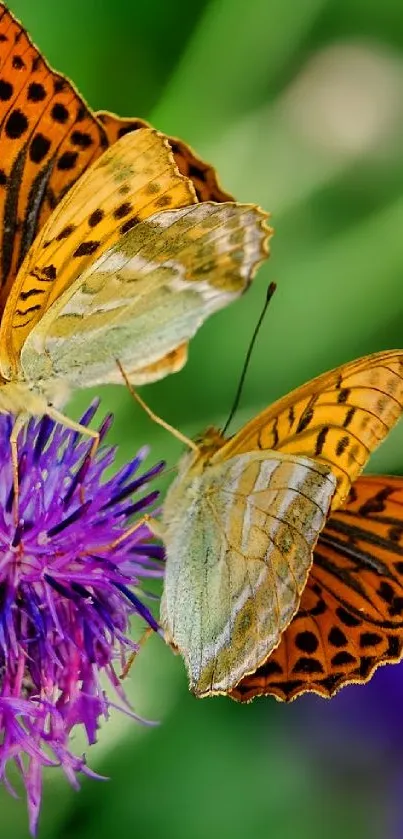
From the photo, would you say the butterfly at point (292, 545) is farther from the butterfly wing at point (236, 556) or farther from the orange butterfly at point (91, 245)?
the orange butterfly at point (91, 245)

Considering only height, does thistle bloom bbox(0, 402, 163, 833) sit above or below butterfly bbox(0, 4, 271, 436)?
below

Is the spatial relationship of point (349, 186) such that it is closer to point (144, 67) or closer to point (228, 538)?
point (144, 67)

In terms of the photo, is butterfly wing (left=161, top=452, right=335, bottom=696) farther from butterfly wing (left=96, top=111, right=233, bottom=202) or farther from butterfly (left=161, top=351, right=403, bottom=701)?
butterfly wing (left=96, top=111, right=233, bottom=202)

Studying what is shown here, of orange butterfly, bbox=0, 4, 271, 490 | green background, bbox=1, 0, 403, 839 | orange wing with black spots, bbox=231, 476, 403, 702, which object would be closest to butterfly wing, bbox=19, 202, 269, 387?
orange butterfly, bbox=0, 4, 271, 490

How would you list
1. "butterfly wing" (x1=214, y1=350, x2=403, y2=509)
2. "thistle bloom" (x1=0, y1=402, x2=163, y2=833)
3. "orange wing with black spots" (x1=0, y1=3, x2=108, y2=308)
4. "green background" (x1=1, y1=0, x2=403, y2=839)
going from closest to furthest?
"butterfly wing" (x1=214, y1=350, x2=403, y2=509) → "orange wing with black spots" (x1=0, y1=3, x2=108, y2=308) → "thistle bloom" (x1=0, y1=402, x2=163, y2=833) → "green background" (x1=1, y1=0, x2=403, y2=839)

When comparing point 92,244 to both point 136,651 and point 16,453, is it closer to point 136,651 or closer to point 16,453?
point 16,453

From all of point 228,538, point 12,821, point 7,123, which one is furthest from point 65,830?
point 7,123

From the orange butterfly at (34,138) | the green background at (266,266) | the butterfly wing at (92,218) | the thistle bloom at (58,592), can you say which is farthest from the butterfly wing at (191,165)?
the green background at (266,266)
